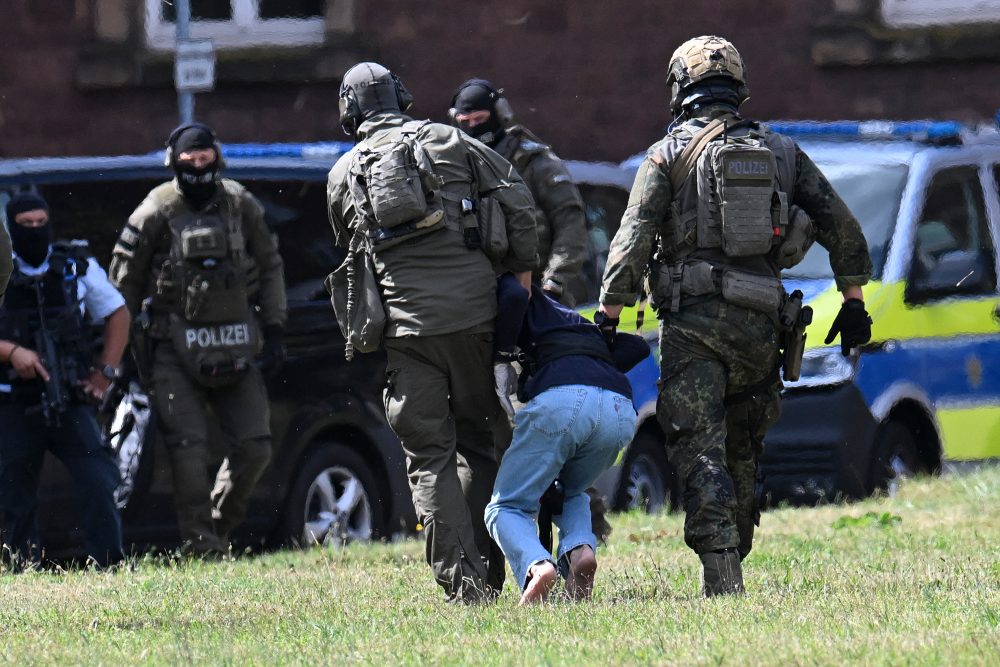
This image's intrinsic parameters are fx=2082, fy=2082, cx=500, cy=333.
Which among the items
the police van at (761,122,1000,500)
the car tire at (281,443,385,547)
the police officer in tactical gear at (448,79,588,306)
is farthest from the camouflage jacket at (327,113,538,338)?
the police van at (761,122,1000,500)

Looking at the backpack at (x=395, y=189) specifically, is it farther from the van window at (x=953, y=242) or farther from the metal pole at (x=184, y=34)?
the metal pole at (x=184, y=34)

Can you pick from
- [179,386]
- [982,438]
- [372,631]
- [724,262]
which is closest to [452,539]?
[372,631]

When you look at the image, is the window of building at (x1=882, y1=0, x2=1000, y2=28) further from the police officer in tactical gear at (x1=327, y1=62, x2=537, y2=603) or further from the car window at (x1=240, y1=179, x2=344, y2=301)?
the police officer in tactical gear at (x1=327, y1=62, x2=537, y2=603)

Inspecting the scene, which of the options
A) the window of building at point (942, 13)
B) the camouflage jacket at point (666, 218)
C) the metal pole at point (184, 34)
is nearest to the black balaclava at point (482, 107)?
the camouflage jacket at point (666, 218)

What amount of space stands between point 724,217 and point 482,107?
179 centimetres

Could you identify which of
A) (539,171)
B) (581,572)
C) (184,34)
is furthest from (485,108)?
(184,34)

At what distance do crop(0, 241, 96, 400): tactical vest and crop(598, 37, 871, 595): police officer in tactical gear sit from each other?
2827 mm

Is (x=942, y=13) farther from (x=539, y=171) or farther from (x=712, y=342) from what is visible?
(x=712, y=342)

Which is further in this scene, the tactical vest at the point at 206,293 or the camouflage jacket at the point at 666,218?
the tactical vest at the point at 206,293

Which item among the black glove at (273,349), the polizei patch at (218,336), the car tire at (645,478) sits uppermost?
the polizei patch at (218,336)

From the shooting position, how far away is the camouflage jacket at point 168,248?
29.8 ft

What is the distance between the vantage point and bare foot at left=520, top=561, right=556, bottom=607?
21.4 feet

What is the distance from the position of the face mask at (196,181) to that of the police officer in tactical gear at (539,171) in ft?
4.26

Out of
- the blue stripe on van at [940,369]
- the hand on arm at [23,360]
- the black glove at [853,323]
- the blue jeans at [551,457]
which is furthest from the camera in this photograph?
the blue stripe on van at [940,369]
